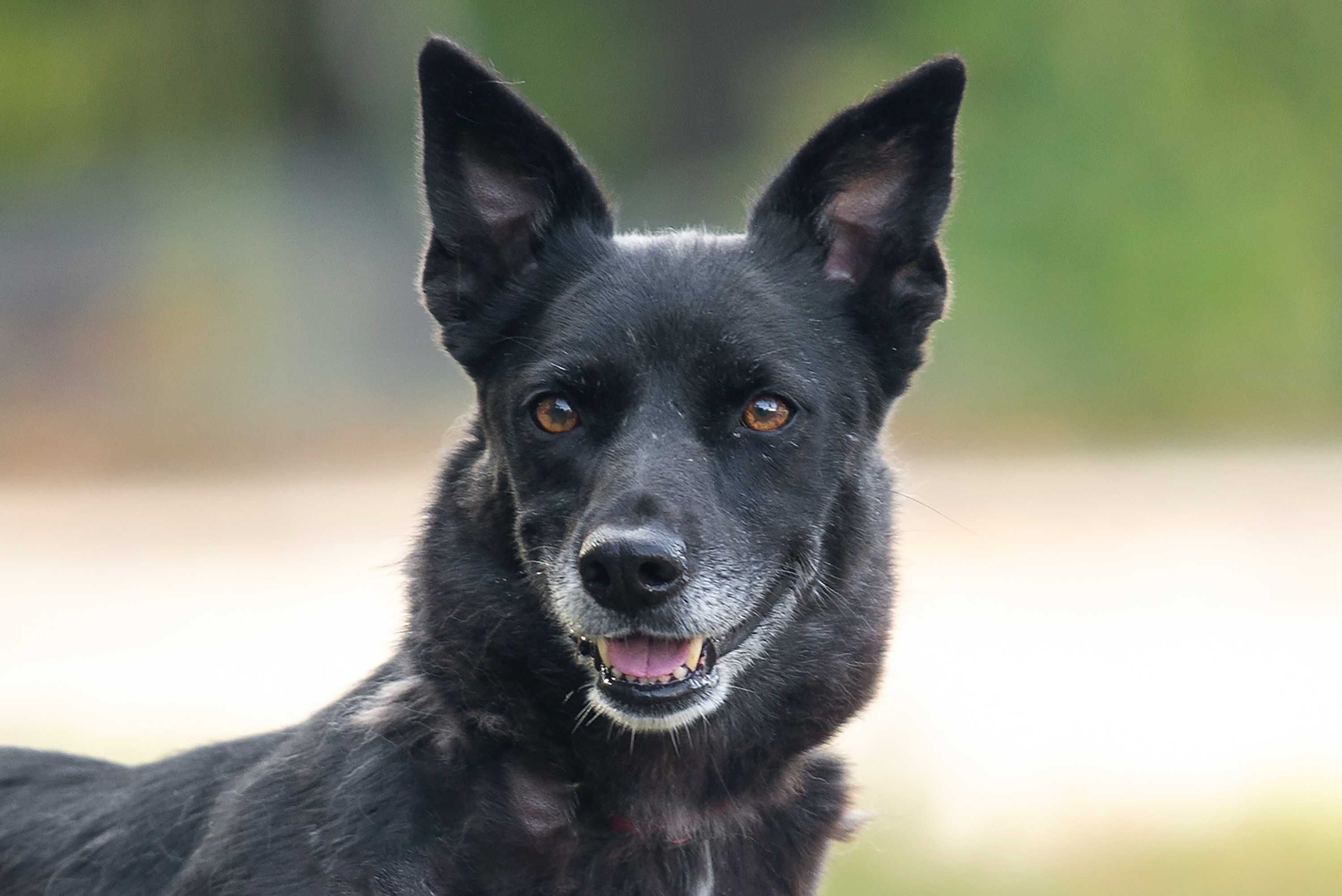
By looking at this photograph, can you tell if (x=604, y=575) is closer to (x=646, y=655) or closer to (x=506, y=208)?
(x=646, y=655)

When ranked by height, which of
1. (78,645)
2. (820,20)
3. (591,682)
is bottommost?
(78,645)

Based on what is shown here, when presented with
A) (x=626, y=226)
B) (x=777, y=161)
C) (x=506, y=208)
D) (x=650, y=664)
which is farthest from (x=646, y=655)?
(x=777, y=161)

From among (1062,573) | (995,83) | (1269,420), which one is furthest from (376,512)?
(1269,420)

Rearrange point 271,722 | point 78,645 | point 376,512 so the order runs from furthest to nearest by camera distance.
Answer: point 376,512 < point 78,645 < point 271,722

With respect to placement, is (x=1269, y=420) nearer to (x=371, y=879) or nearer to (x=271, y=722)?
(x=271, y=722)

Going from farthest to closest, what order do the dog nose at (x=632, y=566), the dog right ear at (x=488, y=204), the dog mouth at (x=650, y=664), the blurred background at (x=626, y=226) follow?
the blurred background at (x=626, y=226)
the dog right ear at (x=488, y=204)
the dog mouth at (x=650, y=664)
the dog nose at (x=632, y=566)

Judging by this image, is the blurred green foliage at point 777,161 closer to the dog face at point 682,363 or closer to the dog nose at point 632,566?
the dog face at point 682,363

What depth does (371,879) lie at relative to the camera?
3246mm

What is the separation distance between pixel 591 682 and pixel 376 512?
932cm

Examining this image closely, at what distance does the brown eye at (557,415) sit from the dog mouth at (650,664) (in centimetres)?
47

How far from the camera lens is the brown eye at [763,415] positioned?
3639mm

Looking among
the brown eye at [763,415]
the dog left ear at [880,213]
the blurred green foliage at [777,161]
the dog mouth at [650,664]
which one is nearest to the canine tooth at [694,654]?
the dog mouth at [650,664]

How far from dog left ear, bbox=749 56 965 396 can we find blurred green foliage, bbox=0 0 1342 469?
404 inches

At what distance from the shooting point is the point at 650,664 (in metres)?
3.51
